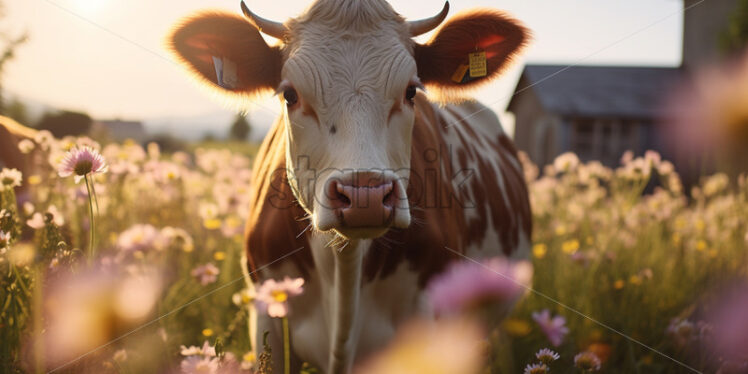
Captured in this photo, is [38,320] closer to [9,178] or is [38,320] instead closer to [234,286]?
[9,178]

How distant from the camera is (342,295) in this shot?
7.12 ft

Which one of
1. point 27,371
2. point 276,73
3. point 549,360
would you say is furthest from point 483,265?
point 27,371

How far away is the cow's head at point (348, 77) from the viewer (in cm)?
168

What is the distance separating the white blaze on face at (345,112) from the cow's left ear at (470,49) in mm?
356

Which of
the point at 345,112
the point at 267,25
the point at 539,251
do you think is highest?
the point at 267,25

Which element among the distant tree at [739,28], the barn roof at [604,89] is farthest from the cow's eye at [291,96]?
the distant tree at [739,28]

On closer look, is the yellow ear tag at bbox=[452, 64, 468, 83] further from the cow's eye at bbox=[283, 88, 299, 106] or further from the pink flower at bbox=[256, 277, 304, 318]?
the pink flower at bbox=[256, 277, 304, 318]

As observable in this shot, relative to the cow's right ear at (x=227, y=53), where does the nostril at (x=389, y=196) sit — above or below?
below

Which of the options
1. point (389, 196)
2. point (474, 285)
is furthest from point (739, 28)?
point (389, 196)

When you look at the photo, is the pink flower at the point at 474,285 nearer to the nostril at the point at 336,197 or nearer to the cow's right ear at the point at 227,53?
the nostril at the point at 336,197

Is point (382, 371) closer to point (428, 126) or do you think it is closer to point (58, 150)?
point (428, 126)

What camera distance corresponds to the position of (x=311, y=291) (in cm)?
241

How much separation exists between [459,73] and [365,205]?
1198 mm

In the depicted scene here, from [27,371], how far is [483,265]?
239cm
